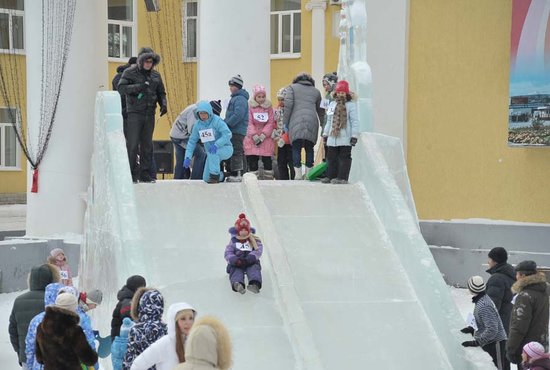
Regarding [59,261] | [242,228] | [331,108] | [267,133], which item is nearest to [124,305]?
[242,228]

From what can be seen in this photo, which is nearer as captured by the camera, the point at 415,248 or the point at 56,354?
the point at 56,354

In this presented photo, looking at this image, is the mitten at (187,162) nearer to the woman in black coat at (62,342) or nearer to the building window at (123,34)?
the woman in black coat at (62,342)

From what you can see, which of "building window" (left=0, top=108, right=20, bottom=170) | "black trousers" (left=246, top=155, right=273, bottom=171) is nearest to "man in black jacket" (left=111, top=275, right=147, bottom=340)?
"black trousers" (left=246, top=155, right=273, bottom=171)

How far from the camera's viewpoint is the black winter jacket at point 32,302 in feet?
26.8

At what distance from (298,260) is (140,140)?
3026 mm

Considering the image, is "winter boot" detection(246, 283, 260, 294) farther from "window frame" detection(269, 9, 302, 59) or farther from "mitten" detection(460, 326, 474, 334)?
"window frame" detection(269, 9, 302, 59)

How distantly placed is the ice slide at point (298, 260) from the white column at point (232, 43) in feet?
14.8

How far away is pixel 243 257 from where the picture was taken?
8680 millimetres

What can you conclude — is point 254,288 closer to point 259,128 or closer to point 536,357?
point 536,357

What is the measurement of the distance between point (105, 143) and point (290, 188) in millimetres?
2273

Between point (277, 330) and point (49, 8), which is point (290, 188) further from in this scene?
point (49, 8)

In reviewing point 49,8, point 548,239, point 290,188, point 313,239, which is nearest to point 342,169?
point 290,188

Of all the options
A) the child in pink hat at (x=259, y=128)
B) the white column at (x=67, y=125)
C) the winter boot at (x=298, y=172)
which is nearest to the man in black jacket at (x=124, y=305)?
the child in pink hat at (x=259, y=128)

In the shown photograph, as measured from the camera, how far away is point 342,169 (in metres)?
11.5
